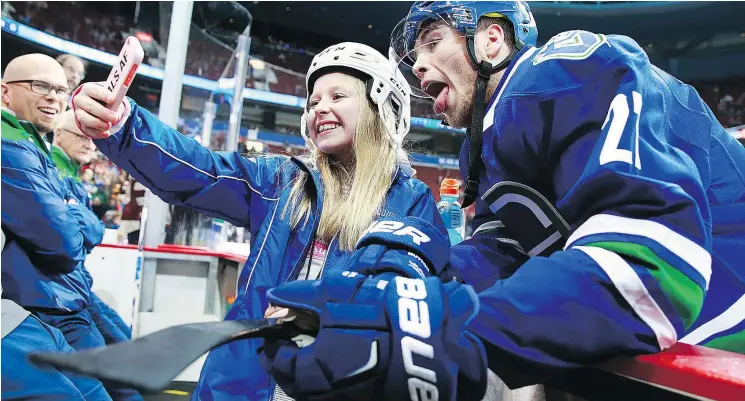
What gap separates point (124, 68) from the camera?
1.10 metres

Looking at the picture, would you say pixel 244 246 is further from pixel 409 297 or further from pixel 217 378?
pixel 409 297

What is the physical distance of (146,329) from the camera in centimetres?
328

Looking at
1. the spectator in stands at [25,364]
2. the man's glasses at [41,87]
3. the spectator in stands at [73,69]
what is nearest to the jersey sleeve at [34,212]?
the spectator in stands at [25,364]

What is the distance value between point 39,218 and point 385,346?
1766mm

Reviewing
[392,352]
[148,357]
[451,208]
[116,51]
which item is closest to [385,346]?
[392,352]

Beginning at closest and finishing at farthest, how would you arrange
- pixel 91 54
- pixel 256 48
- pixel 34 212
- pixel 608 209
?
pixel 608 209
pixel 34 212
pixel 91 54
pixel 256 48

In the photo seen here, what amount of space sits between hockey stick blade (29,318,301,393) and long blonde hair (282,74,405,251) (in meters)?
0.77

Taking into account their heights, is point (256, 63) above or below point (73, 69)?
above

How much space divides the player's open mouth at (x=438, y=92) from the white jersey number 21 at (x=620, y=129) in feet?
2.03

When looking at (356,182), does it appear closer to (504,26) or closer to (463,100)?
(463,100)

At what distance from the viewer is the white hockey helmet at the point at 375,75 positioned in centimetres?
146

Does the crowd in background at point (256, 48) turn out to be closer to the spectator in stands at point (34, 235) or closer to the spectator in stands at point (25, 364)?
the spectator in stands at point (34, 235)

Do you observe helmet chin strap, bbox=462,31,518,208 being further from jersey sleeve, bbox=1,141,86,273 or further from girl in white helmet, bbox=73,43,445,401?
jersey sleeve, bbox=1,141,86,273

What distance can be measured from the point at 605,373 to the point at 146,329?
3264mm
